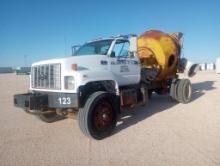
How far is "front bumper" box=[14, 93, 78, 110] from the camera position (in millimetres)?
5668

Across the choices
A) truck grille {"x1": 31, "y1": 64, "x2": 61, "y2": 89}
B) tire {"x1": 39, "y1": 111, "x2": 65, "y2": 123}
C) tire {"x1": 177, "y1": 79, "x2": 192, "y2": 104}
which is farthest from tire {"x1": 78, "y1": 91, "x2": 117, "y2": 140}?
tire {"x1": 177, "y1": 79, "x2": 192, "y2": 104}

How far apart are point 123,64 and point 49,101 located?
2573 mm

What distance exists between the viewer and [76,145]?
5680 mm

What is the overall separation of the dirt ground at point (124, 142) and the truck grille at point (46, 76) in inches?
54.2

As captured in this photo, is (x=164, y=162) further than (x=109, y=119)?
No

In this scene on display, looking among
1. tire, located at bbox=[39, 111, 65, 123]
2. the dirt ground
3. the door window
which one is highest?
the door window

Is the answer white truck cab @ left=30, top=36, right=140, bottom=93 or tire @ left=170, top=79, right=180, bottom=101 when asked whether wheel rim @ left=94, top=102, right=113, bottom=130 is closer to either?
white truck cab @ left=30, top=36, right=140, bottom=93

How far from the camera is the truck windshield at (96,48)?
7.25 metres

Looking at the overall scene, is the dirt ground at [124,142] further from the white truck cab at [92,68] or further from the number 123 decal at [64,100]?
the white truck cab at [92,68]

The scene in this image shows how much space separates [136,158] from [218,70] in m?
40.7

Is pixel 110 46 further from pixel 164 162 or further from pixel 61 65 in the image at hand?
pixel 164 162

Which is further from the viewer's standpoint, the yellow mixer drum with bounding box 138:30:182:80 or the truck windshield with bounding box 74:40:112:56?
the yellow mixer drum with bounding box 138:30:182:80

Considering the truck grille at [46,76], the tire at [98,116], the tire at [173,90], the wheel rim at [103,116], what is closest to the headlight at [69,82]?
the truck grille at [46,76]

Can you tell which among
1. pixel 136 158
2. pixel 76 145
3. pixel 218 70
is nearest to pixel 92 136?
pixel 76 145
